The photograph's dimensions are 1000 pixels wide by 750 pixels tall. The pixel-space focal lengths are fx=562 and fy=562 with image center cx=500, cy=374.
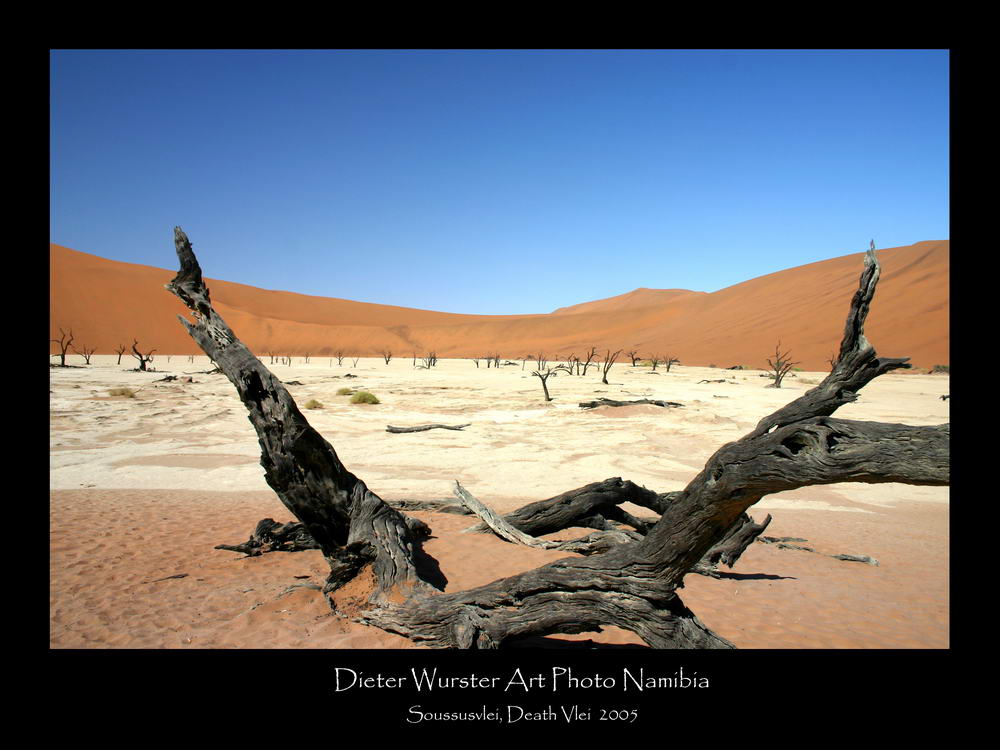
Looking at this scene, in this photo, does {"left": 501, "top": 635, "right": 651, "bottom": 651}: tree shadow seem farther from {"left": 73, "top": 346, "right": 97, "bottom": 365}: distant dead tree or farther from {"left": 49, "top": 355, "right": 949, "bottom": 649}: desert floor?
{"left": 73, "top": 346, "right": 97, "bottom": 365}: distant dead tree

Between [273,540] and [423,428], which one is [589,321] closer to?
[423,428]

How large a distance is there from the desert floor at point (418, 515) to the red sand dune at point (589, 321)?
42666 mm

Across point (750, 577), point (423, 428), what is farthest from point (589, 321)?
point (750, 577)

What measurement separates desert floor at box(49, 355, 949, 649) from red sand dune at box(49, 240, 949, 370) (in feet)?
140

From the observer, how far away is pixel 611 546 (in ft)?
19.0

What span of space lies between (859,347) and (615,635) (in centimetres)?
273

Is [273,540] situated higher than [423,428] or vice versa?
[423,428]

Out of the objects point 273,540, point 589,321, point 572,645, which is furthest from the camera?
point 589,321

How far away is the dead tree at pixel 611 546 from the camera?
2.54 m

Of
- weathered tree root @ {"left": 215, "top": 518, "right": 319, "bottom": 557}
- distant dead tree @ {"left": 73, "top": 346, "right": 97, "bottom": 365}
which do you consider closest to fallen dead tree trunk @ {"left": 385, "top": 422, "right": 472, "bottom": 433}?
weathered tree root @ {"left": 215, "top": 518, "right": 319, "bottom": 557}

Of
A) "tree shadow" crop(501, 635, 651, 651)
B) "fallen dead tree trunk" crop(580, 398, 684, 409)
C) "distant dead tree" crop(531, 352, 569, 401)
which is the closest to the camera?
"tree shadow" crop(501, 635, 651, 651)

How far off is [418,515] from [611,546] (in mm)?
3262

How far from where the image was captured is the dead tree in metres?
2.54

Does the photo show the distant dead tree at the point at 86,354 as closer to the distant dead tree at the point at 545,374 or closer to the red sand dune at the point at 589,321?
the red sand dune at the point at 589,321
